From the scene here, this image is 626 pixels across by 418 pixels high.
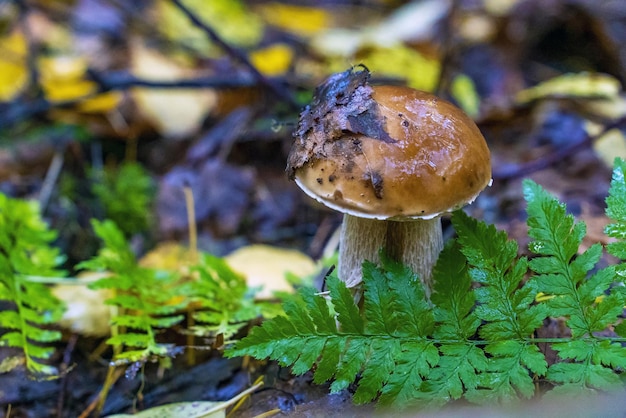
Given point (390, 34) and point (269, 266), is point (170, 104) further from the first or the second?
point (390, 34)

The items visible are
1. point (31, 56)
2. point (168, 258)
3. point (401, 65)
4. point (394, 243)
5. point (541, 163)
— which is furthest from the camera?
point (401, 65)

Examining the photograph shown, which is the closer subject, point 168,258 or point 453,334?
point 453,334

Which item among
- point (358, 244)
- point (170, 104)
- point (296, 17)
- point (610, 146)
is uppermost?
point (296, 17)

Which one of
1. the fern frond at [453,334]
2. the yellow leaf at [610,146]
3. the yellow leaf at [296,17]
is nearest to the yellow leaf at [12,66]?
the yellow leaf at [296,17]

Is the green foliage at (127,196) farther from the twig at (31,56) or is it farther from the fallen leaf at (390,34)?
the fallen leaf at (390,34)

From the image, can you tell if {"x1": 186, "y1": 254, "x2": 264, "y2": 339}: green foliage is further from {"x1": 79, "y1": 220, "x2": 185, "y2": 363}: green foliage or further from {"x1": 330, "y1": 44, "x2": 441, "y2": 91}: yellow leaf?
{"x1": 330, "y1": 44, "x2": 441, "y2": 91}: yellow leaf

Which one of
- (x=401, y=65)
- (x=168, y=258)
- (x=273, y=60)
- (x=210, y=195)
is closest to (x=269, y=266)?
(x=168, y=258)
